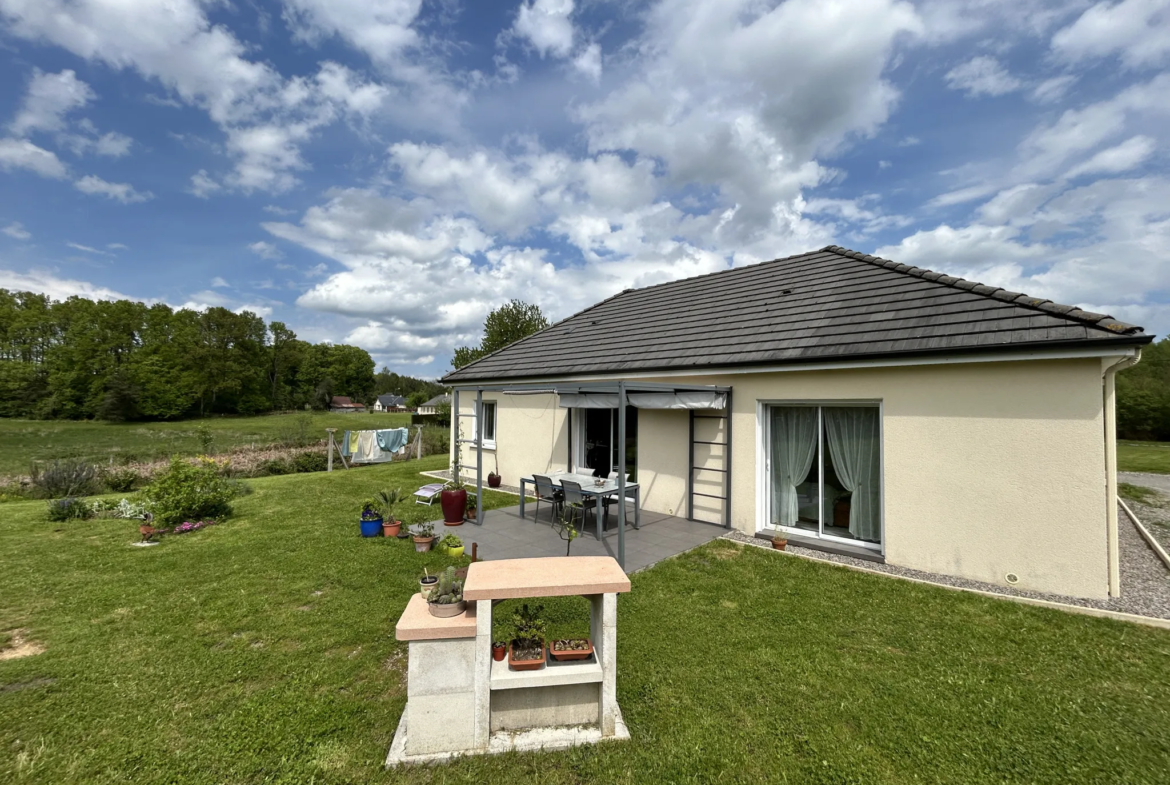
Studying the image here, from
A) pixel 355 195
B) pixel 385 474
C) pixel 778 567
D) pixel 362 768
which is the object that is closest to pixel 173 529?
pixel 385 474

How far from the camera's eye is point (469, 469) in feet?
50.6

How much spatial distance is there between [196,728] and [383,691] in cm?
134

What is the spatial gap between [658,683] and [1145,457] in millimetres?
34541

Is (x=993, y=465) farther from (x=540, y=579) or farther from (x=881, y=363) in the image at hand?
(x=540, y=579)

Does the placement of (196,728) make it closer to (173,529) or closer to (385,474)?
(173,529)

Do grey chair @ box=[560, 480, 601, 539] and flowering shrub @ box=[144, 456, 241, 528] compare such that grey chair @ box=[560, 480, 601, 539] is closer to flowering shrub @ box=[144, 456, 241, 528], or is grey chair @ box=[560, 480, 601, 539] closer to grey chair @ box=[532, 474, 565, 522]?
grey chair @ box=[532, 474, 565, 522]

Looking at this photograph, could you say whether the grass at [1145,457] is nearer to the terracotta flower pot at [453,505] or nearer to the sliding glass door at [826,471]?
the sliding glass door at [826,471]

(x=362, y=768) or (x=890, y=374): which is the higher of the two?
(x=890, y=374)

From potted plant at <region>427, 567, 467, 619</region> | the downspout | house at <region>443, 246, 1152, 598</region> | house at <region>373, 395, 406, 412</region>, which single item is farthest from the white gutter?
house at <region>373, 395, 406, 412</region>

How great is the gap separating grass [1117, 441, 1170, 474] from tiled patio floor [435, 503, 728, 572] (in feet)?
78.9

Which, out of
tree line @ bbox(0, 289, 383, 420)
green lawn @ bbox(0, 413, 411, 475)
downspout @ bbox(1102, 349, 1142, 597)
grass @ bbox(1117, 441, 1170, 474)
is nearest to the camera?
downspout @ bbox(1102, 349, 1142, 597)

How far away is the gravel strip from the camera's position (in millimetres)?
5527

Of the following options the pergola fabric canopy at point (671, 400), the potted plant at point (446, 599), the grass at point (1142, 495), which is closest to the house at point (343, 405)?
the pergola fabric canopy at point (671, 400)

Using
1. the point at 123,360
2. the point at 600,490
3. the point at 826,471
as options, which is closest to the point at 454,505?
the point at 600,490
